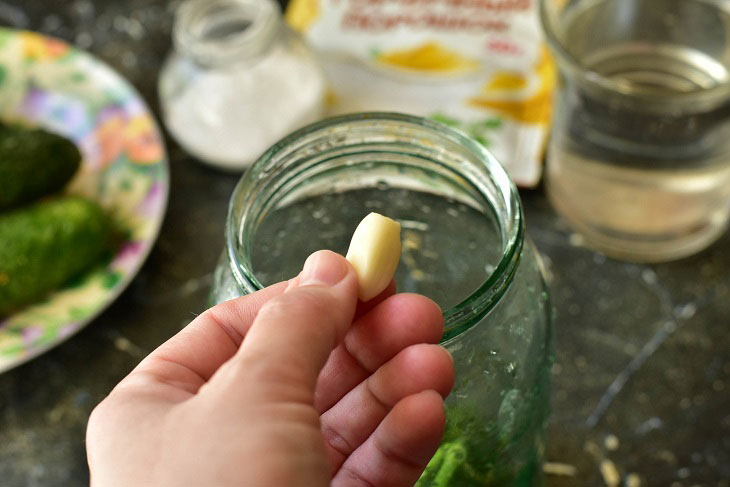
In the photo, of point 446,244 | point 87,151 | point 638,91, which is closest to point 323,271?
point 446,244

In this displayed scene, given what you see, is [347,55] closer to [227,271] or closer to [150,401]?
[227,271]

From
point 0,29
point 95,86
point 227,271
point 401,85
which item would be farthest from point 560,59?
point 0,29

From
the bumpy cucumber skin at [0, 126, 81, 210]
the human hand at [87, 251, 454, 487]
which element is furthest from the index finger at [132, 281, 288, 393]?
the bumpy cucumber skin at [0, 126, 81, 210]

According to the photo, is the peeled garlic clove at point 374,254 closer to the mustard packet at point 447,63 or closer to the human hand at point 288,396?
the human hand at point 288,396

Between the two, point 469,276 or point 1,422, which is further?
point 1,422

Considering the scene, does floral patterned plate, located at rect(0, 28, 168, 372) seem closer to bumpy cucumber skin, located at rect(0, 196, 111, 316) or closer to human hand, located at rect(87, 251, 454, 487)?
bumpy cucumber skin, located at rect(0, 196, 111, 316)

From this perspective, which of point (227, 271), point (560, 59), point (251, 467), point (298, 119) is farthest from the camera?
point (298, 119)
